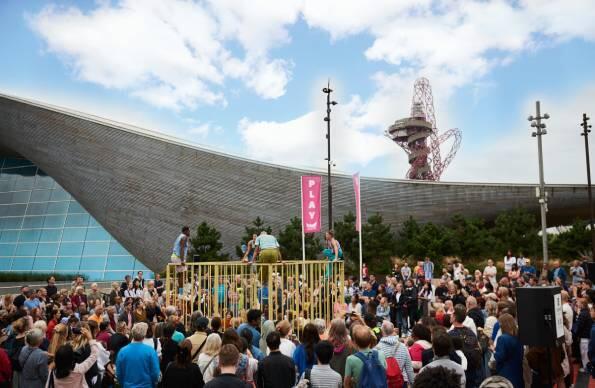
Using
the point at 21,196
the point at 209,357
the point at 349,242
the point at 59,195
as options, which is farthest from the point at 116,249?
the point at 209,357

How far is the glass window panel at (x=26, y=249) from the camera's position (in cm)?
3184

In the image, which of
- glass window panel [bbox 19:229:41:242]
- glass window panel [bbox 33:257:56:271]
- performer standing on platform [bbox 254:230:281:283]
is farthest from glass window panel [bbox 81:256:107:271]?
performer standing on platform [bbox 254:230:281:283]

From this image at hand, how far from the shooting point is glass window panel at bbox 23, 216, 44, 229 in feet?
108

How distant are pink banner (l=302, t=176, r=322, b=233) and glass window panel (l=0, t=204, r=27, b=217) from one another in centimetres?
2511

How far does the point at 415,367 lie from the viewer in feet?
17.5

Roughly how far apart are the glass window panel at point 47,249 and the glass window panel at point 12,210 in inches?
151

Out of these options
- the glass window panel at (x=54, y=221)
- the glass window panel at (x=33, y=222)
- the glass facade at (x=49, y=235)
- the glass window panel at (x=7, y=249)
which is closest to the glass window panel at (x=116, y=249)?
the glass facade at (x=49, y=235)

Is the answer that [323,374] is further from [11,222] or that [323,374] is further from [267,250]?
[11,222]

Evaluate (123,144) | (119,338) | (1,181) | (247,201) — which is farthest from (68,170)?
(119,338)

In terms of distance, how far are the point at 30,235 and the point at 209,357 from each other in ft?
107

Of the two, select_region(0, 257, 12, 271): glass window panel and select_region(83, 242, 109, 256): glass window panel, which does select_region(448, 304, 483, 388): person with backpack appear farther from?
select_region(0, 257, 12, 271): glass window panel

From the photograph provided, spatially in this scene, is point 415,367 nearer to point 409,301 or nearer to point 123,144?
point 409,301

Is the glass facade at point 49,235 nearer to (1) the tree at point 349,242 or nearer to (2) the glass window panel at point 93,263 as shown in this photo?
(2) the glass window panel at point 93,263

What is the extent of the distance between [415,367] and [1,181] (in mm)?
39049
